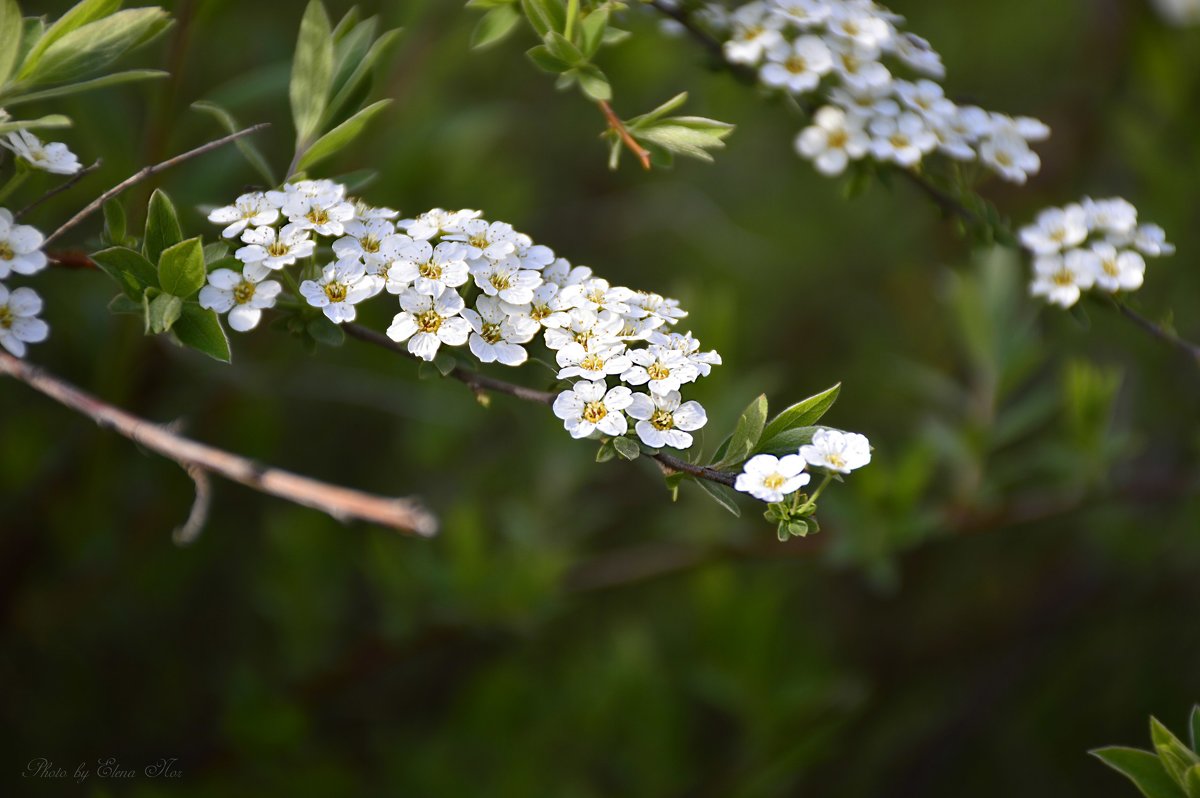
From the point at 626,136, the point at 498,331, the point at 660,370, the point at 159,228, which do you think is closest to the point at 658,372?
the point at 660,370

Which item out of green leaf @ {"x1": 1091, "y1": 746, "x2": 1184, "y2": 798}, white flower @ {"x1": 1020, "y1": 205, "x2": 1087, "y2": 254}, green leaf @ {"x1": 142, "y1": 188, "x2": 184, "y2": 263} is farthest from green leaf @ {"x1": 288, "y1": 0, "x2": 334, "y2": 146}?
green leaf @ {"x1": 1091, "y1": 746, "x2": 1184, "y2": 798}

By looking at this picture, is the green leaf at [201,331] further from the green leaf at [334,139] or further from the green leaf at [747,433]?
the green leaf at [747,433]

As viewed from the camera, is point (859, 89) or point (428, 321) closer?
point (428, 321)

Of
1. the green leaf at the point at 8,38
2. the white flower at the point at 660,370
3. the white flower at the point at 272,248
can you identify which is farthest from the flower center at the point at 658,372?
the green leaf at the point at 8,38

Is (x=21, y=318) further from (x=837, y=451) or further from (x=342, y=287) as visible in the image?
(x=837, y=451)

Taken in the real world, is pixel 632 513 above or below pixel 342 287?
below

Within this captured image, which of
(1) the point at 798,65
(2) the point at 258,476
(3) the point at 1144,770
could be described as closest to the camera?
(2) the point at 258,476

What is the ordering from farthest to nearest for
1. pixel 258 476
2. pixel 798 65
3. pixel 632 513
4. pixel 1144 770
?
pixel 632 513 < pixel 798 65 < pixel 1144 770 < pixel 258 476

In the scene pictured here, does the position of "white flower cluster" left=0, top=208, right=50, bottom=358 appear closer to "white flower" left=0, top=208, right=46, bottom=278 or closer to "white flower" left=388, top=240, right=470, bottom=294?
"white flower" left=0, top=208, right=46, bottom=278
